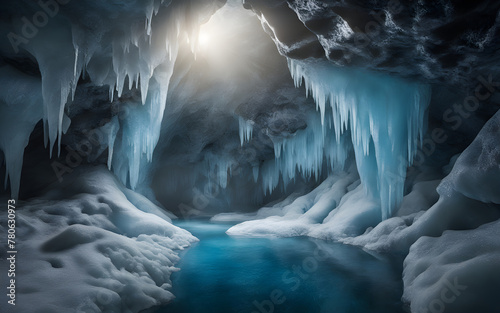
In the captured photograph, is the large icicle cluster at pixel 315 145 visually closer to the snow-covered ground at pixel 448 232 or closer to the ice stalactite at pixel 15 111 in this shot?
the snow-covered ground at pixel 448 232

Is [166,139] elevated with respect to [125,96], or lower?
lower

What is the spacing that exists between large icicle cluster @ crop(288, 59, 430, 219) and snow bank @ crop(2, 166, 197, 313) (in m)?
6.85

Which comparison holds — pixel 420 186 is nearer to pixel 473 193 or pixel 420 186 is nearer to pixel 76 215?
pixel 473 193

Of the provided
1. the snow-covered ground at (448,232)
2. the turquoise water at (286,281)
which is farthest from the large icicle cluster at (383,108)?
the turquoise water at (286,281)

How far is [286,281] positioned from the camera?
615 cm

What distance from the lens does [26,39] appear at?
22.5 ft

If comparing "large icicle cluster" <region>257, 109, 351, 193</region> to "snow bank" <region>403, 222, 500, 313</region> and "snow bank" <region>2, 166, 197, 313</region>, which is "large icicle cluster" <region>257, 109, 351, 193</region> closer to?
"snow bank" <region>2, 166, 197, 313</region>

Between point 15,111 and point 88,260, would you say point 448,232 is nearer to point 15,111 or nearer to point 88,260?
point 88,260

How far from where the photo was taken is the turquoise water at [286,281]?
4758mm

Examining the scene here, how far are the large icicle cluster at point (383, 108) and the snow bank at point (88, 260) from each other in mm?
6850

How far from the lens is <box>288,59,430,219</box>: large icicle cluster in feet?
29.2

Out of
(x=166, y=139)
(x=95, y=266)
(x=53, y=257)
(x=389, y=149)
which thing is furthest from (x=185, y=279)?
(x=166, y=139)

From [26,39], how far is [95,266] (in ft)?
17.8

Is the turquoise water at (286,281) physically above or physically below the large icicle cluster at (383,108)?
below
